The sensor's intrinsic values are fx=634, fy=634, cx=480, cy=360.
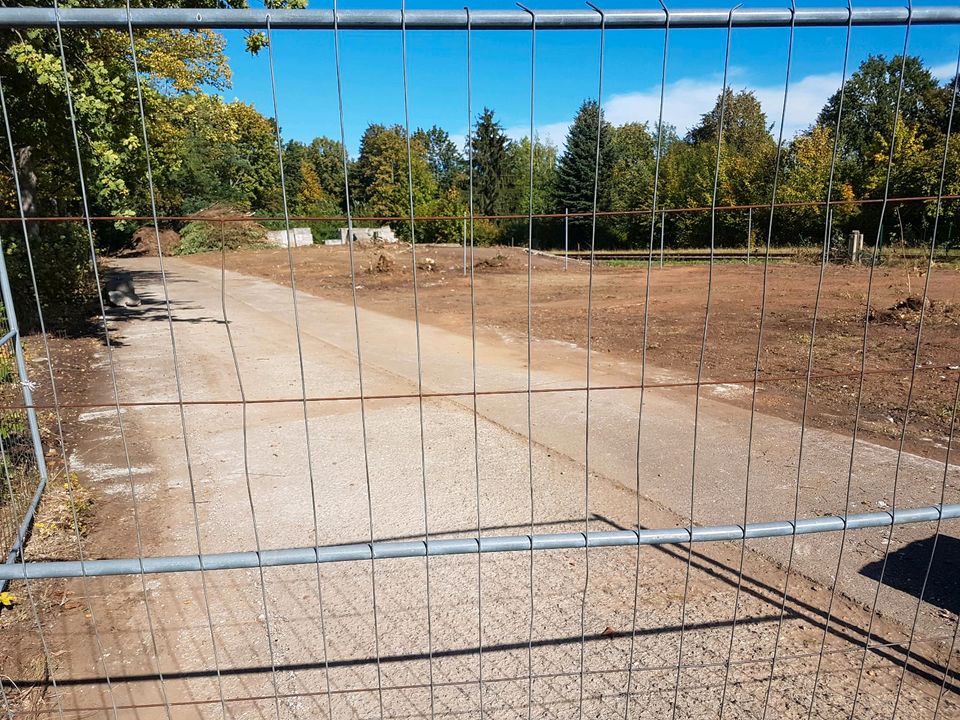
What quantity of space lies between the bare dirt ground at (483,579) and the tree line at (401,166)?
2.18 m

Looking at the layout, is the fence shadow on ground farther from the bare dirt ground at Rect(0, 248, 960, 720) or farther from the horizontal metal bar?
the horizontal metal bar

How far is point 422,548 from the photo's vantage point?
225 cm

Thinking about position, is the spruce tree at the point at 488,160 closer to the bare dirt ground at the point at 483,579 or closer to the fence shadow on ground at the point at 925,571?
the bare dirt ground at the point at 483,579

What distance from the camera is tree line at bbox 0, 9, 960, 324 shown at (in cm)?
814

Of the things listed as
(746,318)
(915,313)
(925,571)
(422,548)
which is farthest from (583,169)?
(422,548)

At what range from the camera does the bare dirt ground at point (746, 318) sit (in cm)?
732

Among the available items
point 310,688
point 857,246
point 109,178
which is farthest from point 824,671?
point 857,246

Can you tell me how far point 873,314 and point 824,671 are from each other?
11.2 m

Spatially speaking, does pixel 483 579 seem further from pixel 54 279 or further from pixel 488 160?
pixel 54 279

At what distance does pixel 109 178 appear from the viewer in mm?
9609

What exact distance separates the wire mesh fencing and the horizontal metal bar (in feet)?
0.04

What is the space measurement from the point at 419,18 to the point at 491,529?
3.40m

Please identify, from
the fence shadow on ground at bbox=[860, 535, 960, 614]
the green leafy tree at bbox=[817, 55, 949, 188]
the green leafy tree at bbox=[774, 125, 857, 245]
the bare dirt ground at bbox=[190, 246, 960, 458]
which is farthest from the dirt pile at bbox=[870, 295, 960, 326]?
the green leafy tree at bbox=[817, 55, 949, 188]

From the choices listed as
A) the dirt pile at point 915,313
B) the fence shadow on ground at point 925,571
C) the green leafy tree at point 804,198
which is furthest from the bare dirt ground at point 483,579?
the green leafy tree at point 804,198
